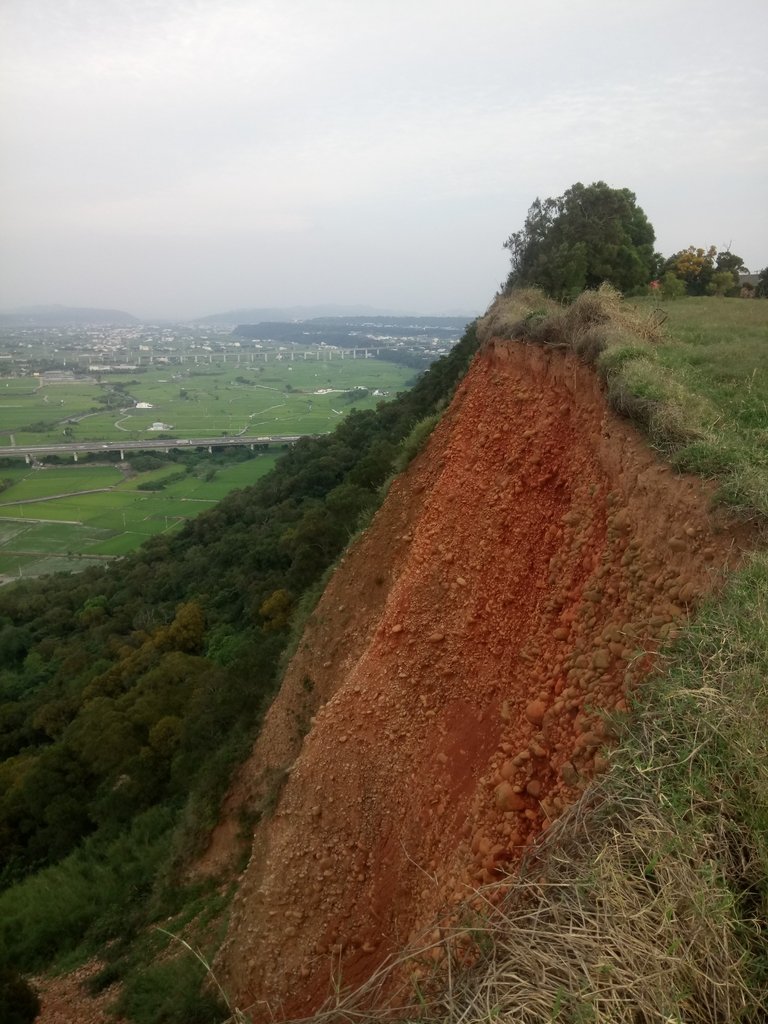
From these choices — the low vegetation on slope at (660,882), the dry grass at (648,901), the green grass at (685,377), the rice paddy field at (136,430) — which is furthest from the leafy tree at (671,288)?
the rice paddy field at (136,430)

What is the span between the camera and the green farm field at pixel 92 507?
45500 mm

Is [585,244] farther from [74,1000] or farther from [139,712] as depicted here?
[74,1000]

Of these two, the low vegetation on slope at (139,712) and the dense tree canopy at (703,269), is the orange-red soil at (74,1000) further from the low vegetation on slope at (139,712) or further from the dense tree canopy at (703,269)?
the dense tree canopy at (703,269)

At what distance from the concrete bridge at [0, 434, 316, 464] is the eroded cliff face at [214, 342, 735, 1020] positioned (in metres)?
58.3

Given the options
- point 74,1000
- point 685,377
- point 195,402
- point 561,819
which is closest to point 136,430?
point 195,402

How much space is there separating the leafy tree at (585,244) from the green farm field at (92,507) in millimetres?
36349

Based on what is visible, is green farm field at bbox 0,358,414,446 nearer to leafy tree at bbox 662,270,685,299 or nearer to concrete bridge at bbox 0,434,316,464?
concrete bridge at bbox 0,434,316,464

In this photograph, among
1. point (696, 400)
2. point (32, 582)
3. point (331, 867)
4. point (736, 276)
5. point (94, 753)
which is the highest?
point (736, 276)

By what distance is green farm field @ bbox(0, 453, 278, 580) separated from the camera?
4550 cm

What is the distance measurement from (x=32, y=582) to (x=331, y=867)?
1469 inches

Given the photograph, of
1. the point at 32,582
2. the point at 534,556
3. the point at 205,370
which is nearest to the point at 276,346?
the point at 205,370

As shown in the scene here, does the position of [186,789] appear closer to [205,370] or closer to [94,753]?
[94,753]

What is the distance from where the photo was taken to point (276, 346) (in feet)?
626

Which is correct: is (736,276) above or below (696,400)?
above
